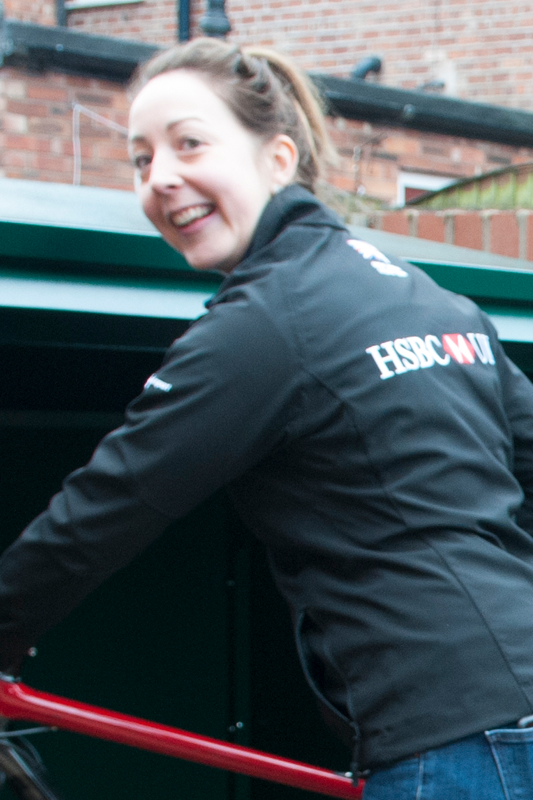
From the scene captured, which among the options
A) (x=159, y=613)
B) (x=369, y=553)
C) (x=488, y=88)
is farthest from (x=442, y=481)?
(x=488, y=88)

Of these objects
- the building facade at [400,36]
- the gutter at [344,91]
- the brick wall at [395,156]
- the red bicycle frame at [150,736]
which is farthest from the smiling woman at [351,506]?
the building facade at [400,36]

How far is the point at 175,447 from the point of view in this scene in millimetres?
1106

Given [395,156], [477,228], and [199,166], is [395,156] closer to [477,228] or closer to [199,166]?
[477,228]

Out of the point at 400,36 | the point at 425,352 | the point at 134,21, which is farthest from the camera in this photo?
the point at 134,21

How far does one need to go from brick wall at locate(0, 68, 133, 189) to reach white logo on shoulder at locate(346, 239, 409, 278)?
4.81 meters

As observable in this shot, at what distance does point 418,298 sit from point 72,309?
21.3 inches

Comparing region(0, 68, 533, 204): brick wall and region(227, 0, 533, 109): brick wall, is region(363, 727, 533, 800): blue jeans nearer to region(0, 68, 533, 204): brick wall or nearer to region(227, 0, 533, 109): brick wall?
region(0, 68, 533, 204): brick wall

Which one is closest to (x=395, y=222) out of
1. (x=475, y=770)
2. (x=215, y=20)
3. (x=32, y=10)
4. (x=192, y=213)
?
(x=192, y=213)

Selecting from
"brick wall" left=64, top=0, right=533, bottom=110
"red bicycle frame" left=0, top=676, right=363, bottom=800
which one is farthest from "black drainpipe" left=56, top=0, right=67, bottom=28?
"red bicycle frame" left=0, top=676, right=363, bottom=800

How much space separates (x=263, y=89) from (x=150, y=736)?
3.20 ft

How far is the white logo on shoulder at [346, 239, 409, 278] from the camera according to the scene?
129 centimetres

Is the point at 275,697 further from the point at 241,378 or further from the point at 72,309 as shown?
the point at 241,378

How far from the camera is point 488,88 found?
775cm

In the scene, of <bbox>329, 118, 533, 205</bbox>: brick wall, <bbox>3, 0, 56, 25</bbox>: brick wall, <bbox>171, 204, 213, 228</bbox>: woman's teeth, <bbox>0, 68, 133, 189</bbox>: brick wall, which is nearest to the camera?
<bbox>171, 204, 213, 228</bbox>: woman's teeth
